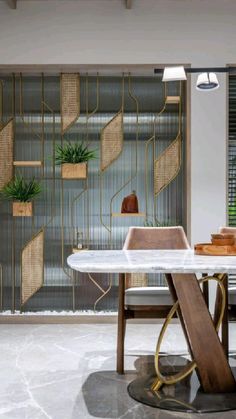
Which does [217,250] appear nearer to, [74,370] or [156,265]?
[156,265]

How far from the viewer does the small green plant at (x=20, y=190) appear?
4195mm

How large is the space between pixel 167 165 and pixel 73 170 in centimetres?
83

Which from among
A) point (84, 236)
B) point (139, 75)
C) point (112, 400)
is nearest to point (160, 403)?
point (112, 400)

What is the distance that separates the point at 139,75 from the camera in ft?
14.1

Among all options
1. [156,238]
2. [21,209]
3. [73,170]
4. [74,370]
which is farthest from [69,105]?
[74,370]

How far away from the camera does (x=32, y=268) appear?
4301 mm

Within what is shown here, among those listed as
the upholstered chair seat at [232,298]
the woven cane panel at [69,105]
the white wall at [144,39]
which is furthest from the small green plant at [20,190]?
the upholstered chair seat at [232,298]

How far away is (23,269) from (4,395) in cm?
185

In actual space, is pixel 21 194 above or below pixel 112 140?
below

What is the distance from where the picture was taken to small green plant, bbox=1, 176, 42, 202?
4195 millimetres

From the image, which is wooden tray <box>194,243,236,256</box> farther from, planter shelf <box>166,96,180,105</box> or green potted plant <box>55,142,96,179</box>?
planter shelf <box>166,96,180,105</box>

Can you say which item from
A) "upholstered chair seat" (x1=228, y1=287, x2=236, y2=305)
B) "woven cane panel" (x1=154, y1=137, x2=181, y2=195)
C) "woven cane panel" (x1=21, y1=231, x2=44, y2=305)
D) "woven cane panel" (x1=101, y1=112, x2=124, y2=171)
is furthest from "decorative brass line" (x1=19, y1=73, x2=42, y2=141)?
"upholstered chair seat" (x1=228, y1=287, x2=236, y2=305)

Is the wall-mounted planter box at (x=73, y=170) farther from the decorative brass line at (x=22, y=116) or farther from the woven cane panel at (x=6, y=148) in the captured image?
the woven cane panel at (x=6, y=148)

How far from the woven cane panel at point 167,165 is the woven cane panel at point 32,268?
1.15m
